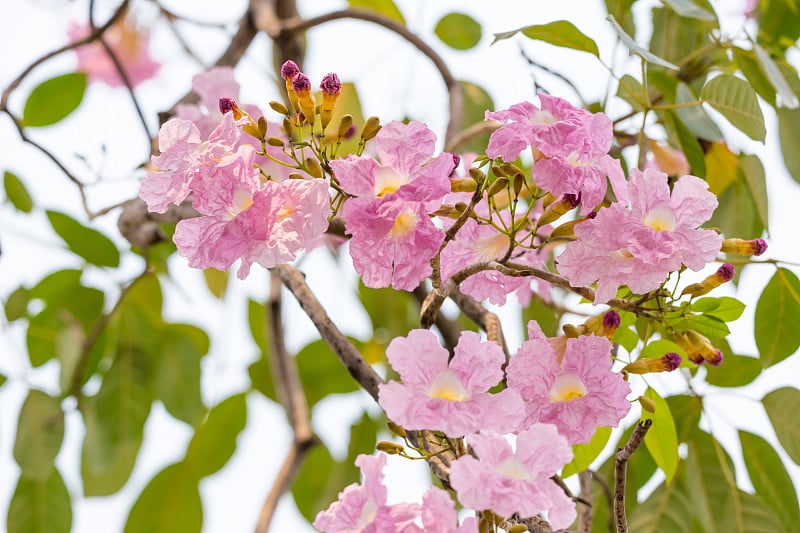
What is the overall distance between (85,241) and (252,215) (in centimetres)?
88

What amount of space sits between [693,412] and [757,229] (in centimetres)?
23

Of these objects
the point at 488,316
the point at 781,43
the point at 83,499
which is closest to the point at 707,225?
the point at 488,316

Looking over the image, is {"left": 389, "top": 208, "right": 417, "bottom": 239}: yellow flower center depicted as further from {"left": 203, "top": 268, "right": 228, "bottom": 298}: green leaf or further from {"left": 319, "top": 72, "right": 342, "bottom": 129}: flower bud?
{"left": 203, "top": 268, "right": 228, "bottom": 298}: green leaf

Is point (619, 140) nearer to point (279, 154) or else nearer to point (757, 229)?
point (757, 229)

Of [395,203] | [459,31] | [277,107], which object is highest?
[459,31]

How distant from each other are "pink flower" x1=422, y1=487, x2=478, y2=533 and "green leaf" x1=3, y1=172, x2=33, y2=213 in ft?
3.72

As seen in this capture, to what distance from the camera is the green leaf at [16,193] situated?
1371mm

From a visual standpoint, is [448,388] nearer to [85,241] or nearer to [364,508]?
[364,508]

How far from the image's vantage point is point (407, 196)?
49cm

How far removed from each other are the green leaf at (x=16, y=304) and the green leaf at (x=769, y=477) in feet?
3.33

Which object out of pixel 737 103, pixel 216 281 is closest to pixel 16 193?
pixel 216 281

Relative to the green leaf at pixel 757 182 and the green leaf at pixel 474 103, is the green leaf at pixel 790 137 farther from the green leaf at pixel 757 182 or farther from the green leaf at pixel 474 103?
the green leaf at pixel 474 103

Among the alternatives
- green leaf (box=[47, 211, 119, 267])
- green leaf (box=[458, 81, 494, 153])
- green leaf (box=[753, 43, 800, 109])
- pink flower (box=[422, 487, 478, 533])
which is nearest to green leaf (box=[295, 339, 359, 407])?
green leaf (box=[47, 211, 119, 267])

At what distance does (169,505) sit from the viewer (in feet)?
4.29
